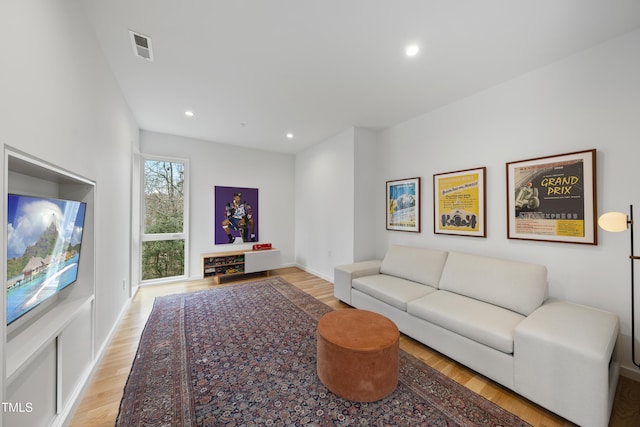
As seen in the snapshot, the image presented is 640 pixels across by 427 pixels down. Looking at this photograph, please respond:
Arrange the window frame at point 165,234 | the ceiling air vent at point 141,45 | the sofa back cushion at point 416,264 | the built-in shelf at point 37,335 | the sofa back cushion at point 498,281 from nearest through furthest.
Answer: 1. the built-in shelf at point 37,335
2. the ceiling air vent at point 141,45
3. the sofa back cushion at point 498,281
4. the sofa back cushion at point 416,264
5. the window frame at point 165,234

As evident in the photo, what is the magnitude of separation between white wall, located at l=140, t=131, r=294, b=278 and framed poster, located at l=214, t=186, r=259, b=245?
0.32ft

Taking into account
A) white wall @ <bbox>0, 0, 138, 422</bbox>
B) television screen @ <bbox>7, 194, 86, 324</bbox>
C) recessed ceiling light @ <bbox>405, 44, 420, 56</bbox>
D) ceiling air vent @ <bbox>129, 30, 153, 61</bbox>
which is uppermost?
ceiling air vent @ <bbox>129, 30, 153, 61</bbox>

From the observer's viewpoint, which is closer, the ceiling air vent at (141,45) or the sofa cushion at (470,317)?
the sofa cushion at (470,317)

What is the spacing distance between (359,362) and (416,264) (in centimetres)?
178

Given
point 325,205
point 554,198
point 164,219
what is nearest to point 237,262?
point 164,219

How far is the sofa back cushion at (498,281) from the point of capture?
2164 millimetres

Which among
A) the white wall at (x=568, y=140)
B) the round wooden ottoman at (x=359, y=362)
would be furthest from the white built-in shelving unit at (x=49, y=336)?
the white wall at (x=568, y=140)

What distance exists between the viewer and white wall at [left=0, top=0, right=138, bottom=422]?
1.07 m

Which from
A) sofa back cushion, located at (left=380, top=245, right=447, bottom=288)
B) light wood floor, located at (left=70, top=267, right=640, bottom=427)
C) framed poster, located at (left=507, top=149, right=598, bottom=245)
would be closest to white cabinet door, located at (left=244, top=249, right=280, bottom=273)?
light wood floor, located at (left=70, top=267, right=640, bottom=427)

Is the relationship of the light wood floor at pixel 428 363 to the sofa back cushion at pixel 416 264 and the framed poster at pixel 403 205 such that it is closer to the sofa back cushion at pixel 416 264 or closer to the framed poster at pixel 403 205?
the sofa back cushion at pixel 416 264

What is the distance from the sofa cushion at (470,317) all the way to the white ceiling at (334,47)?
93.5 inches

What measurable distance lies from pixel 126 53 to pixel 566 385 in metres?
4.40

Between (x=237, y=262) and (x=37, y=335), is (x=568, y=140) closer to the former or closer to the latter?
(x=37, y=335)

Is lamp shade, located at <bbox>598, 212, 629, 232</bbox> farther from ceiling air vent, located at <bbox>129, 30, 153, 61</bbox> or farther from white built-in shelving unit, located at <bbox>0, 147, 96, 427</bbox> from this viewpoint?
ceiling air vent, located at <bbox>129, 30, 153, 61</bbox>
